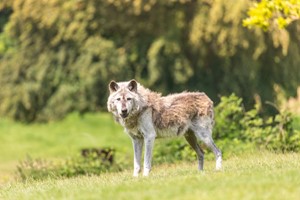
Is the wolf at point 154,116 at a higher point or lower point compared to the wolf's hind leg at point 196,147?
higher

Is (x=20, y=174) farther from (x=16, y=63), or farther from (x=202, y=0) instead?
(x=16, y=63)

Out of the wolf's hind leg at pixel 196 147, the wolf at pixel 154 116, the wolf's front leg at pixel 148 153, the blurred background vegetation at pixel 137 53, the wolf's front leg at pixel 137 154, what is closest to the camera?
the wolf at pixel 154 116

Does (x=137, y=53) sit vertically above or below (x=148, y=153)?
above

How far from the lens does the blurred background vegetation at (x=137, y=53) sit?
94.9 feet

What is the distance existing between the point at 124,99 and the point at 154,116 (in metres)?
0.81

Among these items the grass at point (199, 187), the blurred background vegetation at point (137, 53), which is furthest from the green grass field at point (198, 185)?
the blurred background vegetation at point (137, 53)

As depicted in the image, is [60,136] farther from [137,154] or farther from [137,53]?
[137,154]

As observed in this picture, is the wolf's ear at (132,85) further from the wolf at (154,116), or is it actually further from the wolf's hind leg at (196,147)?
the wolf's hind leg at (196,147)

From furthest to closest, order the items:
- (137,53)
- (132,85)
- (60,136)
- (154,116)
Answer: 1. (60,136)
2. (137,53)
3. (154,116)
4. (132,85)

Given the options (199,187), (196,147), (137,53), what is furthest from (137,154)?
(137,53)

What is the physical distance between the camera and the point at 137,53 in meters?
31.3

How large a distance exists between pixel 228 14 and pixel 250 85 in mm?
2945

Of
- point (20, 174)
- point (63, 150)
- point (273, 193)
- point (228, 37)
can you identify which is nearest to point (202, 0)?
point (228, 37)

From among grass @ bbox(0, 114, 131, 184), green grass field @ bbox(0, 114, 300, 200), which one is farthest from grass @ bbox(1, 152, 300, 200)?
grass @ bbox(0, 114, 131, 184)
